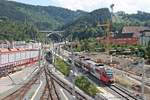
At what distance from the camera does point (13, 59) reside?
89062mm

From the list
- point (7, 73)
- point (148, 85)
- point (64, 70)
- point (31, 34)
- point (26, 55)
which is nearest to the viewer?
point (148, 85)

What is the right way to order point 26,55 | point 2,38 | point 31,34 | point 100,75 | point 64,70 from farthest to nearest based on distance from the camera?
1. point 31,34
2. point 2,38
3. point 26,55
4. point 64,70
5. point 100,75

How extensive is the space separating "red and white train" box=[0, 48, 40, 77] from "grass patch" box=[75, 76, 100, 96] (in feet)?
57.1

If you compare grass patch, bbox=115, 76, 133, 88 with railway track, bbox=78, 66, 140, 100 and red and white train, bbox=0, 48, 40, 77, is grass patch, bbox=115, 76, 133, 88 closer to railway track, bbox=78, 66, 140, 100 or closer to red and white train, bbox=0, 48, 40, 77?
railway track, bbox=78, 66, 140, 100

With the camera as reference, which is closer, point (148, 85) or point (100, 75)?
point (148, 85)

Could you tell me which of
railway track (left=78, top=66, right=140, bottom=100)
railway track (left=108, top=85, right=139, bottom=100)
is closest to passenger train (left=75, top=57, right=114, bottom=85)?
railway track (left=78, top=66, right=140, bottom=100)

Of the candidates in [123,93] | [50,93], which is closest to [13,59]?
[50,93]

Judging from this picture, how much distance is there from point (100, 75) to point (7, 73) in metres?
22.3

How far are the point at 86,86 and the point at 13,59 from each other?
3342cm

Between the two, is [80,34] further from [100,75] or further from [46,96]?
[46,96]

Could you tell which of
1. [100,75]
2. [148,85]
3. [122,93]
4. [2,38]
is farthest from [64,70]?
[2,38]

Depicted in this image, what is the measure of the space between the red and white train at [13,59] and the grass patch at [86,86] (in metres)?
17.4

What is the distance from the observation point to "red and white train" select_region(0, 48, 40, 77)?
258ft

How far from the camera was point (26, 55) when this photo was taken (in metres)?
108
